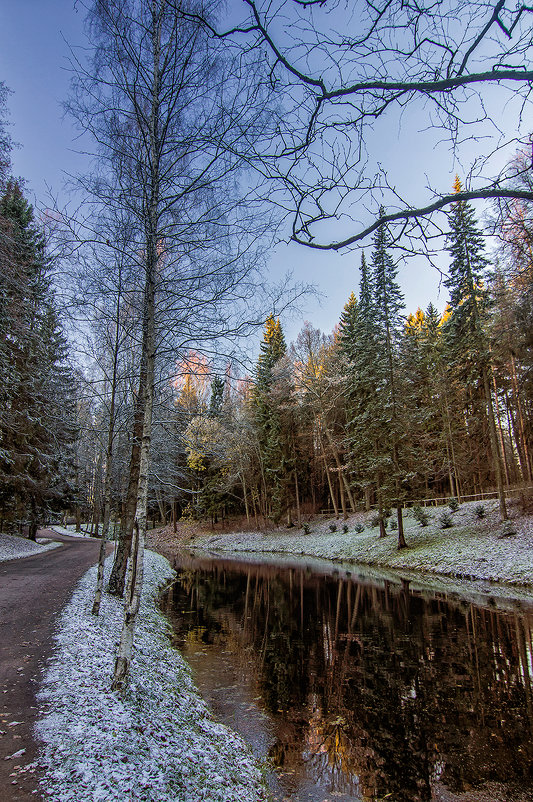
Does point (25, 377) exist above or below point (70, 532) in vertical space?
above

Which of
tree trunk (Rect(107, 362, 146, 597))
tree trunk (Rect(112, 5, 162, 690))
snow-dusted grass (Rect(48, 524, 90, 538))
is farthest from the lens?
snow-dusted grass (Rect(48, 524, 90, 538))

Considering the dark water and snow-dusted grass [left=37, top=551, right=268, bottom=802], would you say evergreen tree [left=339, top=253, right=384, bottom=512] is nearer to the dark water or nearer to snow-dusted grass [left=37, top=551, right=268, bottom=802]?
the dark water

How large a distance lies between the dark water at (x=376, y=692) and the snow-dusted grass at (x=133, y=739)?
52 centimetres

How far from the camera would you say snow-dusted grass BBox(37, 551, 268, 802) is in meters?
3.54

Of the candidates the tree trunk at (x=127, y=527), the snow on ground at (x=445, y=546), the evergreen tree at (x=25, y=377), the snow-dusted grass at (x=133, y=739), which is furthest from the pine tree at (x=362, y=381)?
the snow-dusted grass at (x=133, y=739)

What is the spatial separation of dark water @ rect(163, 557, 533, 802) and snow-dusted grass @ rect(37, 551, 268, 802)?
0.52 metres

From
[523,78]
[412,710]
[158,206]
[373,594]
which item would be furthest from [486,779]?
[373,594]

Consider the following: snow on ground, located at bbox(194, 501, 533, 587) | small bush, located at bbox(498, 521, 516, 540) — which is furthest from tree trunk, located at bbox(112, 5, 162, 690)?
small bush, located at bbox(498, 521, 516, 540)

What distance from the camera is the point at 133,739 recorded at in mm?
4246

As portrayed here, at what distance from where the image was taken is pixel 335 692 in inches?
268

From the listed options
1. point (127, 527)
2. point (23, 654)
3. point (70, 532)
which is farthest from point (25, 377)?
point (70, 532)

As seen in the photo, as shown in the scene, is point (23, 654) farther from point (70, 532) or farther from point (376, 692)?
point (70, 532)

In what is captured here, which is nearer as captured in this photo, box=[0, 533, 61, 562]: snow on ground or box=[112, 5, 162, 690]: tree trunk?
box=[112, 5, 162, 690]: tree trunk

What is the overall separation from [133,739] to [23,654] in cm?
322
